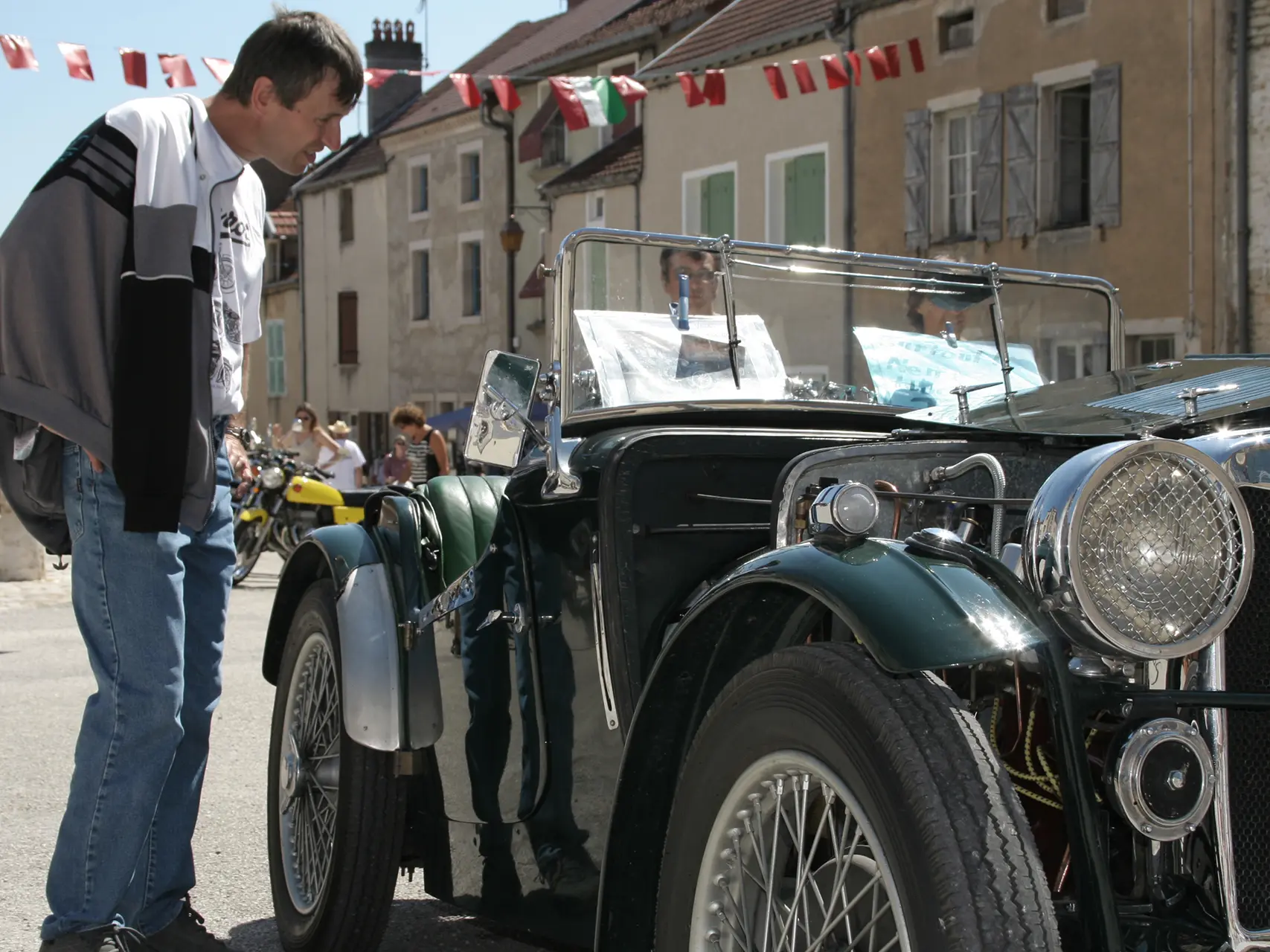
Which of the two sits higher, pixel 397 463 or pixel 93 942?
pixel 397 463

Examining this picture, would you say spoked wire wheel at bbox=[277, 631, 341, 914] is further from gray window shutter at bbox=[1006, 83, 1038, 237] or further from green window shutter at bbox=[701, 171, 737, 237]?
green window shutter at bbox=[701, 171, 737, 237]

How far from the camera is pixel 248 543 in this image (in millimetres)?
15109

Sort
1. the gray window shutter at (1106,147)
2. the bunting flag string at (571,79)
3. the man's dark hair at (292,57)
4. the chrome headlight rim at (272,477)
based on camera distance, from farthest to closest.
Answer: the gray window shutter at (1106,147)
the chrome headlight rim at (272,477)
the bunting flag string at (571,79)
the man's dark hair at (292,57)

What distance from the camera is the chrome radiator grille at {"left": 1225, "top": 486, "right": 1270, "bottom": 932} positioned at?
84.0 inches

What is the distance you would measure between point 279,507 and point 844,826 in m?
13.8

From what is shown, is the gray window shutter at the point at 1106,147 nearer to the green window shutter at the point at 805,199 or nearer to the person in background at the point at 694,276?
the green window shutter at the point at 805,199

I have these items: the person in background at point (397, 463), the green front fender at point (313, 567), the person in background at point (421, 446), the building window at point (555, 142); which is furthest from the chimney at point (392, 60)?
the green front fender at point (313, 567)

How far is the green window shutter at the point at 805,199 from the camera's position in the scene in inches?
819

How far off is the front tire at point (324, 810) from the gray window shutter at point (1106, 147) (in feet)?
45.9

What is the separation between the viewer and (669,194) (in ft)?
78.2

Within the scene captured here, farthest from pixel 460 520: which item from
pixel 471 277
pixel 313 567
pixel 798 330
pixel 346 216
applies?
pixel 346 216

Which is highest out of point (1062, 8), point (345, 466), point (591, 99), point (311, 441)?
point (1062, 8)

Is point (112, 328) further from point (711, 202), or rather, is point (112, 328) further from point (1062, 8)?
point (711, 202)

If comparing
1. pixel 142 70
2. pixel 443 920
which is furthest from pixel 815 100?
pixel 443 920
